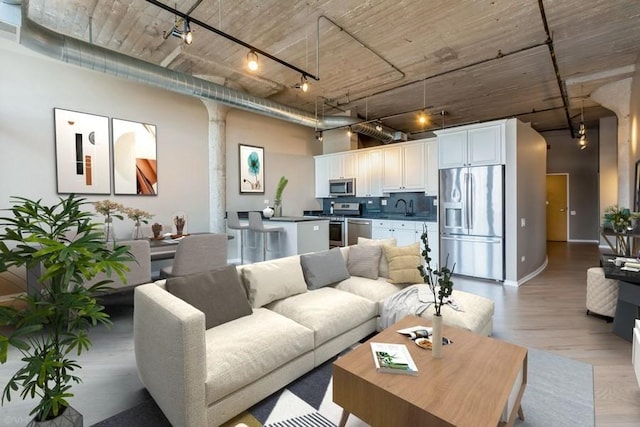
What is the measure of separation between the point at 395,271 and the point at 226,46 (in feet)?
12.1

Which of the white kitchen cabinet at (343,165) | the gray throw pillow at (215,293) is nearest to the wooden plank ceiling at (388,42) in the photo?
the white kitchen cabinet at (343,165)

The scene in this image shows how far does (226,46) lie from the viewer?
4035 mm

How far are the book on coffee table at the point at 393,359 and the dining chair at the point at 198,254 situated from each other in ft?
6.48

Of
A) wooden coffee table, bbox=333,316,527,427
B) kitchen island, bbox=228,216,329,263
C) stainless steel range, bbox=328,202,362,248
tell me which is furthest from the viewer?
stainless steel range, bbox=328,202,362,248

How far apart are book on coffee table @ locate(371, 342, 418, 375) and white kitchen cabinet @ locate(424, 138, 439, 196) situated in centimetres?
451

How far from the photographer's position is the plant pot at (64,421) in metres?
1.40

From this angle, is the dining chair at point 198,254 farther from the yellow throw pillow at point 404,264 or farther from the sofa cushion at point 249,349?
the yellow throw pillow at point 404,264

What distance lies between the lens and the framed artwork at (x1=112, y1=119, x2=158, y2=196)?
181 inches

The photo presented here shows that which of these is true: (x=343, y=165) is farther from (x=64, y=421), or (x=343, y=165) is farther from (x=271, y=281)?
(x=64, y=421)

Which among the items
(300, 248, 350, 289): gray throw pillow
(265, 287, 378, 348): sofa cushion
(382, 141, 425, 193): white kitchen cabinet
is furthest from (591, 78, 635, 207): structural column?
(265, 287, 378, 348): sofa cushion

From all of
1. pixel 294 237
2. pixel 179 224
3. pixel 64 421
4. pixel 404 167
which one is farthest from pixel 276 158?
pixel 64 421

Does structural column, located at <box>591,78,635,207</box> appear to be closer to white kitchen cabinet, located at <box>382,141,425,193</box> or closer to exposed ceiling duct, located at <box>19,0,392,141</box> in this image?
white kitchen cabinet, located at <box>382,141,425,193</box>

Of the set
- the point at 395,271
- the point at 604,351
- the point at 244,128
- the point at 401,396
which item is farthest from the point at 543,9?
the point at 244,128

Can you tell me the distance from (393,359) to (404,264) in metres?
1.71
